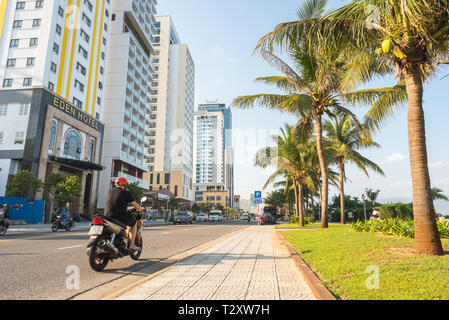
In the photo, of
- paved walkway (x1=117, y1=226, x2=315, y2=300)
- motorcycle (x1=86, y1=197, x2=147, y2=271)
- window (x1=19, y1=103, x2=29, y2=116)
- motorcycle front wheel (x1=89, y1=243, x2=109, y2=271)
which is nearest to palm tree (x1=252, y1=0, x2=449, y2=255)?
paved walkway (x1=117, y1=226, x2=315, y2=300)

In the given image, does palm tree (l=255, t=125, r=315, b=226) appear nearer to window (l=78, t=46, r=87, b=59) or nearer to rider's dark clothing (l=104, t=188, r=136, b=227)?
rider's dark clothing (l=104, t=188, r=136, b=227)

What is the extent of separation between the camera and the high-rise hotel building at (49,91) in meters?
30.4

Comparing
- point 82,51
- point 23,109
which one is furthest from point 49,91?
point 82,51

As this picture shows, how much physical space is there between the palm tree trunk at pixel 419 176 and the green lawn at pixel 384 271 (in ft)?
1.10

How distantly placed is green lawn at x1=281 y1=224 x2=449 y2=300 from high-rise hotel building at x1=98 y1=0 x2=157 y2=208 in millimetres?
42000

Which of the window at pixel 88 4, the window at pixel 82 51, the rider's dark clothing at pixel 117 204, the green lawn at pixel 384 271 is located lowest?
the green lawn at pixel 384 271

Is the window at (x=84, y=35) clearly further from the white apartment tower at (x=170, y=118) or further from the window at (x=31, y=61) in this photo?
the white apartment tower at (x=170, y=118)

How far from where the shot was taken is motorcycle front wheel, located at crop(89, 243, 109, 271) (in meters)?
5.41

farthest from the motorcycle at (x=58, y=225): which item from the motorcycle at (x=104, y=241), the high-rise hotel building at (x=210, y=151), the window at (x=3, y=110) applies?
the high-rise hotel building at (x=210, y=151)

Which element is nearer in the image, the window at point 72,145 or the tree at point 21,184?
the tree at point 21,184

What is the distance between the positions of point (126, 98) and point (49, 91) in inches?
812

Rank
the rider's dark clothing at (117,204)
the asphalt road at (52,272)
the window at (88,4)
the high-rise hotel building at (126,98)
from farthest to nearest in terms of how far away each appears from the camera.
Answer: the high-rise hotel building at (126,98), the window at (88,4), the rider's dark clothing at (117,204), the asphalt road at (52,272)

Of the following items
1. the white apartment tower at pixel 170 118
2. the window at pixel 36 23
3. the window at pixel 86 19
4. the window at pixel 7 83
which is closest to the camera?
the window at pixel 7 83
